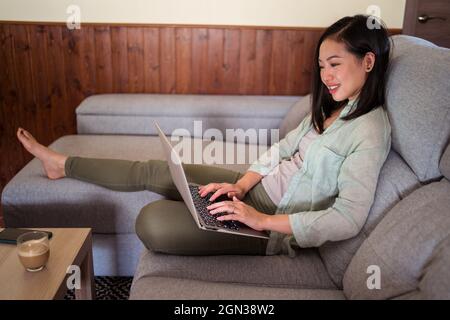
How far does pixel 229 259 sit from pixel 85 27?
191 centimetres

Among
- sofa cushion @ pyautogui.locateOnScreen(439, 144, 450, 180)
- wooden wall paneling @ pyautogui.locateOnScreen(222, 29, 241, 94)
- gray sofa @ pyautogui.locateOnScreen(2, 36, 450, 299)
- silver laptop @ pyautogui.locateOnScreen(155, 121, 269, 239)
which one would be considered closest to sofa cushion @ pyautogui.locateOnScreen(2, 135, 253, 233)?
gray sofa @ pyautogui.locateOnScreen(2, 36, 450, 299)

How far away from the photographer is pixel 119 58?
2654 millimetres

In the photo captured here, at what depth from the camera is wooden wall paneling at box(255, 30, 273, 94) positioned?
262 centimetres

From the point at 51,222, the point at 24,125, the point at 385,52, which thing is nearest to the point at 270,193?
the point at 385,52

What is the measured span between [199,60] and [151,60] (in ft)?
0.95

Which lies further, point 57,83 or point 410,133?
point 57,83

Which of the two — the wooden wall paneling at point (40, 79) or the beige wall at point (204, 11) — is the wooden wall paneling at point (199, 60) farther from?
the wooden wall paneling at point (40, 79)

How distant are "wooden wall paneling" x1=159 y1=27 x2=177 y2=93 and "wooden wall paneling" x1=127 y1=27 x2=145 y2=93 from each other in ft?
0.39

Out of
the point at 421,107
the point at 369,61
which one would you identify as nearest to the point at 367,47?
the point at 369,61

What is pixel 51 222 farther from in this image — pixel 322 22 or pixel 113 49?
pixel 322 22

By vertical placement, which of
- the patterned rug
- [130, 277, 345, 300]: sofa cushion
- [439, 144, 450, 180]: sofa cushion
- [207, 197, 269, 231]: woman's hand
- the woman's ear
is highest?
the woman's ear

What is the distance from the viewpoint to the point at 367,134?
1140mm

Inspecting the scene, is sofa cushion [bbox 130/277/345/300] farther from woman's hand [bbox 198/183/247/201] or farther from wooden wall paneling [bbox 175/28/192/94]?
wooden wall paneling [bbox 175/28/192/94]

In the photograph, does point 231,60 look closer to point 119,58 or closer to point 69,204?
point 119,58
